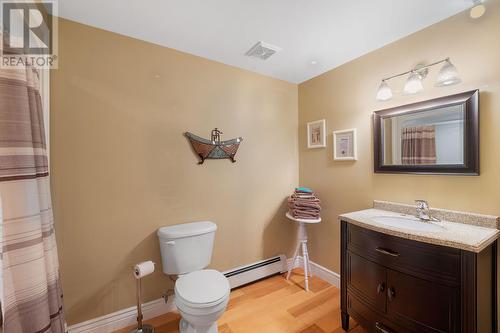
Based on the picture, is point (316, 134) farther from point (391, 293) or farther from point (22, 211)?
point (22, 211)

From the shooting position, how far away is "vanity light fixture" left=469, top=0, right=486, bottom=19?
1325 millimetres

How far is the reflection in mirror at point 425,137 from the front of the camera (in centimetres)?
144

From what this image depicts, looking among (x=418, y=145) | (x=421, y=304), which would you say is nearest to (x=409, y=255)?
(x=421, y=304)

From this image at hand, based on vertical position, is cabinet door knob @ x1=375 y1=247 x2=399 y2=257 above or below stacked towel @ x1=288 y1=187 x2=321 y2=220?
below

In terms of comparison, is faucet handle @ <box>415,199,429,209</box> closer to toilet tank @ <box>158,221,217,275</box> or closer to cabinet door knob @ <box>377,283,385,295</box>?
cabinet door knob @ <box>377,283,385,295</box>

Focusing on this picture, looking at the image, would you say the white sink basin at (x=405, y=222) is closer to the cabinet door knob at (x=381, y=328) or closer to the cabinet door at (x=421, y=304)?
the cabinet door at (x=421, y=304)

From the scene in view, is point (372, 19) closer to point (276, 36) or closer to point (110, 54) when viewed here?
A: point (276, 36)

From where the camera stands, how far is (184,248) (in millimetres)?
1678

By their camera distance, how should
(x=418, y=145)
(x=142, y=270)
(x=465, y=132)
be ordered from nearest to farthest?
(x=465, y=132) < (x=142, y=270) < (x=418, y=145)

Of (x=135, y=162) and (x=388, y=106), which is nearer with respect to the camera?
(x=135, y=162)

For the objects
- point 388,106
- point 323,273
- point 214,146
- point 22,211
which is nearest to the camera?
point 22,211

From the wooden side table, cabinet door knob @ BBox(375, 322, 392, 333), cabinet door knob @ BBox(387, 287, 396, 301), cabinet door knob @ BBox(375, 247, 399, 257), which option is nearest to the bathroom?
cabinet door knob @ BBox(375, 322, 392, 333)

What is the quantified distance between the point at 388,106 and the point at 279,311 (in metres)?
1.99

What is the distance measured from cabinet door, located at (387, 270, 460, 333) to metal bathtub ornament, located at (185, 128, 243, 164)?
5.08 ft
